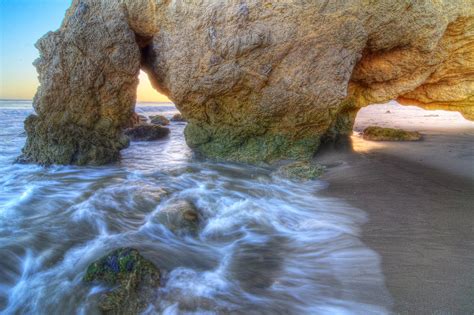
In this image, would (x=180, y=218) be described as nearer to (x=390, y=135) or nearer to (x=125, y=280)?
(x=125, y=280)

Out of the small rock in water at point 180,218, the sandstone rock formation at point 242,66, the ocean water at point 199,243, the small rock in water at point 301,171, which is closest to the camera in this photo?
the ocean water at point 199,243

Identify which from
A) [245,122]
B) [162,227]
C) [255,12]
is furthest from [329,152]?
[162,227]

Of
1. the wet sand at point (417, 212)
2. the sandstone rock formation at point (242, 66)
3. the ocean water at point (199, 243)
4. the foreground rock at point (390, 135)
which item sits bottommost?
the ocean water at point (199, 243)

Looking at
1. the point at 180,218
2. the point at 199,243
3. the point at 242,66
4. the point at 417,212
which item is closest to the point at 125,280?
the point at 199,243

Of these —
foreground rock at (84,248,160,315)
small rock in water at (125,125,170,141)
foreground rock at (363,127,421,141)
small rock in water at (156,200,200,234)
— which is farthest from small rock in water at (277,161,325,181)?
small rock in water at (125,125,170,141)

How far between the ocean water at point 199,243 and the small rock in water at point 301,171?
22 centimetres

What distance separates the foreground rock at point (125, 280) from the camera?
7.51 ft

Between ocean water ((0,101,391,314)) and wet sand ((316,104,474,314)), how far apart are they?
0.65 ft

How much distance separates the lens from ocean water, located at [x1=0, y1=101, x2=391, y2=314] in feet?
8.01

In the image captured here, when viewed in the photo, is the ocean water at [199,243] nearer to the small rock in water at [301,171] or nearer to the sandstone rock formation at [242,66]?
the small rock in water at [301,171]

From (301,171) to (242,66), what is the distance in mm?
2119

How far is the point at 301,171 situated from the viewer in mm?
5527

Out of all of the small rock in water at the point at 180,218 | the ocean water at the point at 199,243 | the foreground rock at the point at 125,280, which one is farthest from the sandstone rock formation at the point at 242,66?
the foreground rock at the point at 125,280

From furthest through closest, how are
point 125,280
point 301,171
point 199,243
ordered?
point 301,171, point 199,243, point 125,280
